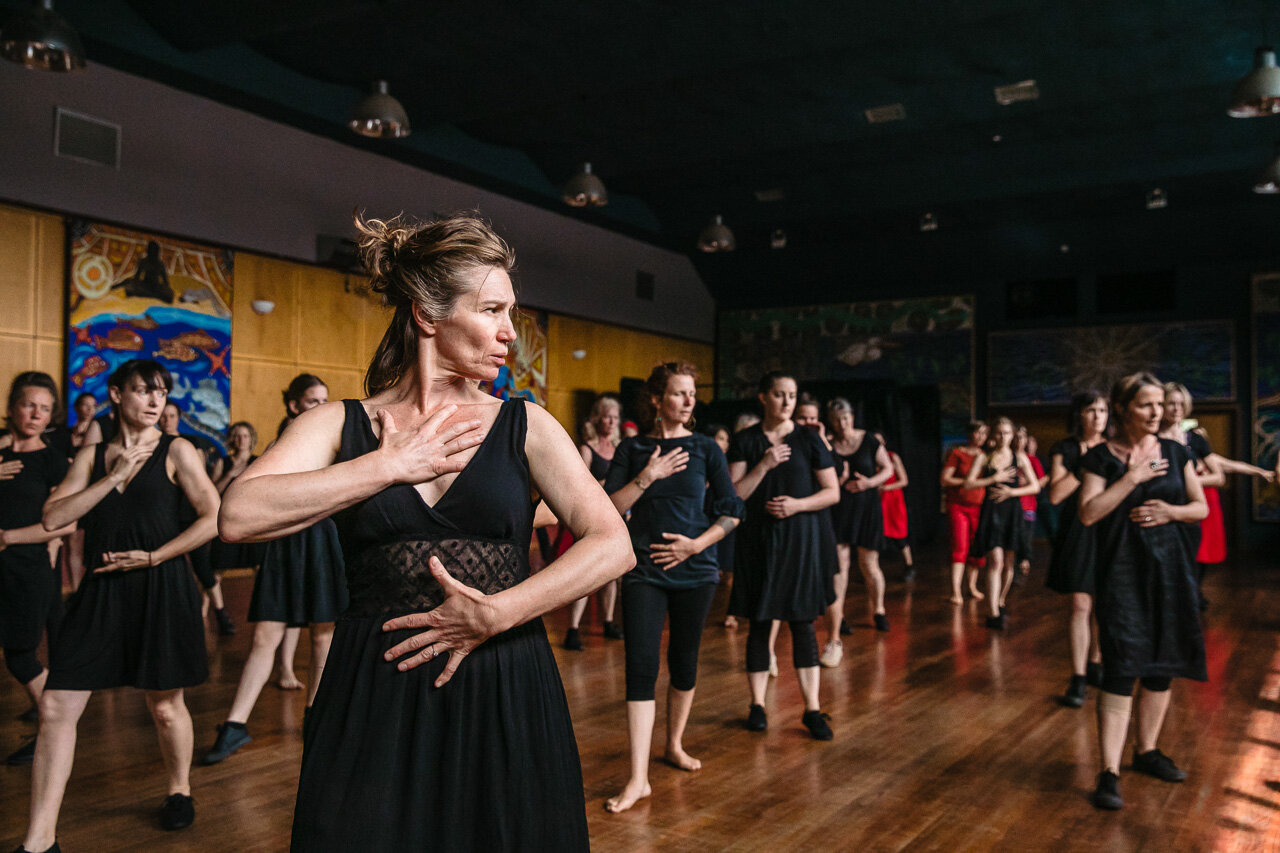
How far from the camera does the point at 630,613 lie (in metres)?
3.20

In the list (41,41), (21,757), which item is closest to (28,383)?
(21,757)

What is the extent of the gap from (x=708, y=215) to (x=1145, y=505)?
416 inches

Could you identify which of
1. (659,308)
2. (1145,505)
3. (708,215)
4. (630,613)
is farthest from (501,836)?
(659,308)

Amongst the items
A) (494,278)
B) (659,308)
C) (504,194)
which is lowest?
(494,278)

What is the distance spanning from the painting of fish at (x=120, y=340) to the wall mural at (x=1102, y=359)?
11456 mm

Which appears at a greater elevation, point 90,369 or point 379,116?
point 379,116

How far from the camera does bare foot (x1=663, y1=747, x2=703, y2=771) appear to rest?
3428 mm

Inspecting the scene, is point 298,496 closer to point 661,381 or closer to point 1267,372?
point 661,381

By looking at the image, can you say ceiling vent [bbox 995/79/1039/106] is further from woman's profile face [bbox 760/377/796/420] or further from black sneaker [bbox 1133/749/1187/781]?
black sneaker [bbox 1133/749/1187/781]

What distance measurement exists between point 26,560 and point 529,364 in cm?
857

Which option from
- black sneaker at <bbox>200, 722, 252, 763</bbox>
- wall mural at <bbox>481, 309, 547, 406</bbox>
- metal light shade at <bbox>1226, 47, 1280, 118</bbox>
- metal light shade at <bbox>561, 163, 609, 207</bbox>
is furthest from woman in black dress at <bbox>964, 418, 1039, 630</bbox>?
wall mural at <bbox>481, 309, 547, 406</bbox>

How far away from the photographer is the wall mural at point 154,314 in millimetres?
7551

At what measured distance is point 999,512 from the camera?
256 inches

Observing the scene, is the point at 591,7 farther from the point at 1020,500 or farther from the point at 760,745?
the point at 760,745
